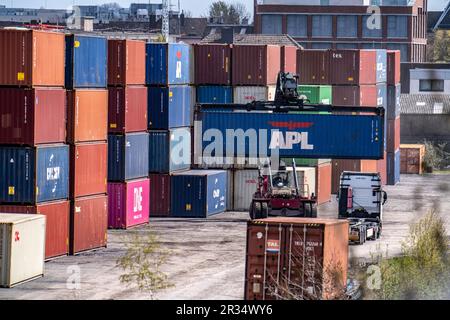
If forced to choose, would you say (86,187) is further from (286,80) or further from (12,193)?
(286,80)

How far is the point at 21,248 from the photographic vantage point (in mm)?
43188

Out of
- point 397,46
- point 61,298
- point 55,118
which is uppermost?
point 397,46

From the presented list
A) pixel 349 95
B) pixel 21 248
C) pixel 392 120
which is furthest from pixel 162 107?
pixel 392 120

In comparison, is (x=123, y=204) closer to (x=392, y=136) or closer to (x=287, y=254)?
(x=287, y=254)

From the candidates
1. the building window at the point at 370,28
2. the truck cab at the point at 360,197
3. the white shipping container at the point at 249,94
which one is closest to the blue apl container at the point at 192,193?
the white shipping container at the point at 249,94

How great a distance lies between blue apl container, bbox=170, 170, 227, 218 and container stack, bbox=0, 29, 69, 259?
62.9ft

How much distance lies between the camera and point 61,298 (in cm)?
4028

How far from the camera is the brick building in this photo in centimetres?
15500

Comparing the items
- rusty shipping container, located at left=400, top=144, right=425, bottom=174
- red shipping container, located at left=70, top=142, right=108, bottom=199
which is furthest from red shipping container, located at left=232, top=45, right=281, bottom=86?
rusty shipping container, located at left=400, top=144, right=425, bottom=174

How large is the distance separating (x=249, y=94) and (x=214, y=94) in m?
2.20

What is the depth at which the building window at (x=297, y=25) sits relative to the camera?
159 m

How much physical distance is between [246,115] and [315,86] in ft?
53.5

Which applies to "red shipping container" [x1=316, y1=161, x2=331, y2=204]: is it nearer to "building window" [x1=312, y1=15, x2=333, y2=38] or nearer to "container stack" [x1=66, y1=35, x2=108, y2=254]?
"container stack" [x1=66, y1=35, x2=108, y2=254]

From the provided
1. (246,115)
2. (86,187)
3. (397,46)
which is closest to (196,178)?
(246,115)
